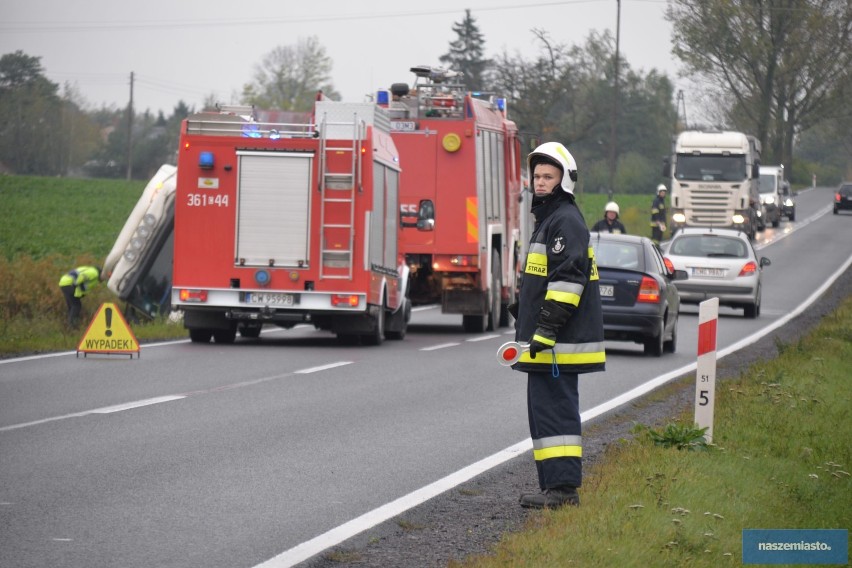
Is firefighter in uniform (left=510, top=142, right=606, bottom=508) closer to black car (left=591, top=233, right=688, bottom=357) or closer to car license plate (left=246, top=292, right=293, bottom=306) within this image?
black car (left=591, top=233, right=688, bottom=357)

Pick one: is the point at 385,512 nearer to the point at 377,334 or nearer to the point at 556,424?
the point at 556,424

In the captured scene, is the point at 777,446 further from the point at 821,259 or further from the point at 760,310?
the point at 821,259

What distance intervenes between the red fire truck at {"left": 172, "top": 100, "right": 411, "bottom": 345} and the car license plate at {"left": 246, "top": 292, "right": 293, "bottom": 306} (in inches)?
0.5

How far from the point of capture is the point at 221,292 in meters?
19.5

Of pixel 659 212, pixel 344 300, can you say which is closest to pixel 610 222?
pixel 344 300

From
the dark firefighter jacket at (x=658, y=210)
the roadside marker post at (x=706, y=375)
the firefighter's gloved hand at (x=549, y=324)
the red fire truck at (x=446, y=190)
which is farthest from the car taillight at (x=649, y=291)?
the dark firefighter jacket at (x=658, y=210)

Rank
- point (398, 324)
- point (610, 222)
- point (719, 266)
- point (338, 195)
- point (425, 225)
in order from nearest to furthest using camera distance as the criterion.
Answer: point (338, 195), point (398, 324), point (425, 225), point (610, 222), point (719, 266)

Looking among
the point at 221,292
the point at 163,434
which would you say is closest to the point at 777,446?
the point at 163,434

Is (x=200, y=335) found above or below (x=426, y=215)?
below

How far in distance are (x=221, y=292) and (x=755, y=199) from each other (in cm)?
3767

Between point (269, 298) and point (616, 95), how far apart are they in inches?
1826

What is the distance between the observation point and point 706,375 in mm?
10148

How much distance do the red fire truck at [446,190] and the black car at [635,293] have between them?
2741 mm

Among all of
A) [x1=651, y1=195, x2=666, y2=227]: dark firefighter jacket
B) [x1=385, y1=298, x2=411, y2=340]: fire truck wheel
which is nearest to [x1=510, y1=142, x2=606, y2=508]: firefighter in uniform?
[x1=385, y1=298, x2=411, y2=340]: fire truck wheel
